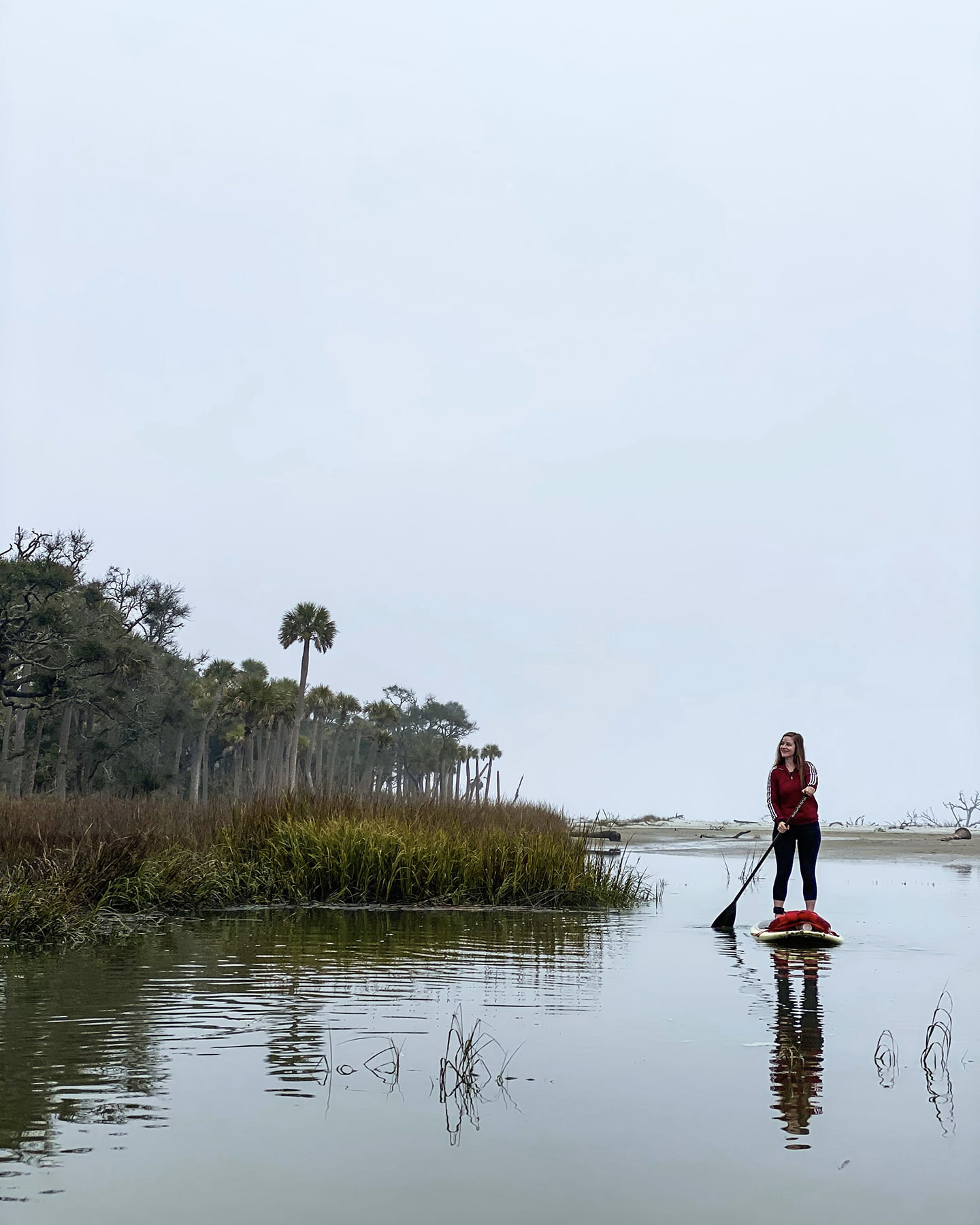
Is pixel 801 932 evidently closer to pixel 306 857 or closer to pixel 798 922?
pixel 798 922

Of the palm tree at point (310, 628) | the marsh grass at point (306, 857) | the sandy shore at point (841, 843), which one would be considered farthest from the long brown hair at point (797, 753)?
the palm tree at point (310, 628)

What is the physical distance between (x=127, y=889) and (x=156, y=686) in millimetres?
47901

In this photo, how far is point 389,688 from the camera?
10900 centimetres

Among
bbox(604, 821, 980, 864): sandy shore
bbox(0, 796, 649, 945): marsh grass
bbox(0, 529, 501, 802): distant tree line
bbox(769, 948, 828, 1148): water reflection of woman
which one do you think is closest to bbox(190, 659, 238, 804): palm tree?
bbox(0, 529, 501, 802): distant tree line

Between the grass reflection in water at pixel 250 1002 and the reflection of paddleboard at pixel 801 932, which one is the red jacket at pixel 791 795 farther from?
the grass reflection in water at pixel 250 1002

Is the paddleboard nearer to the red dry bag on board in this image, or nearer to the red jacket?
the red dry bag on board

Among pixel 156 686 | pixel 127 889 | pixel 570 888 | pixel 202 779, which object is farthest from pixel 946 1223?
pixel 202 779

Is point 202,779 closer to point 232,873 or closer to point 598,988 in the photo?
point 232,873

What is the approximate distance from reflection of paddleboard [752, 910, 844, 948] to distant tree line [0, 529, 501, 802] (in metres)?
22.1

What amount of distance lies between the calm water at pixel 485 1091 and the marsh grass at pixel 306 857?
362 centimetres

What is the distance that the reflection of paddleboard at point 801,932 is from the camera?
13578 mm

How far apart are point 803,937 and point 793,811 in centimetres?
155

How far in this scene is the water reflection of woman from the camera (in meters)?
6.36

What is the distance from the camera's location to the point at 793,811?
1448 cm
